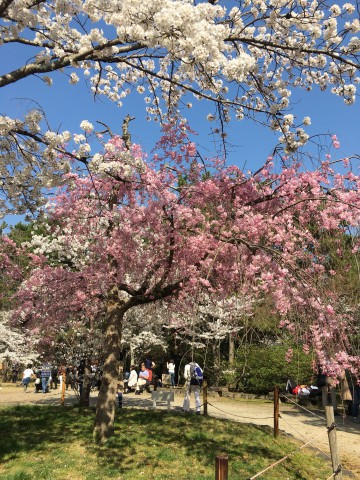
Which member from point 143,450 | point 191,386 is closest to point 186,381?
point 191,386

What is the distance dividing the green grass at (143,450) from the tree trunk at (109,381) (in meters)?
0.25

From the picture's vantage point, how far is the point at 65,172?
5391 millimetres

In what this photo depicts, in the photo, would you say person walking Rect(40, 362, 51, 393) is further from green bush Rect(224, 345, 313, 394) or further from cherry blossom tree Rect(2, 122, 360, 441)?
cherry blossom tree Rect(2, 122, 360, 441)

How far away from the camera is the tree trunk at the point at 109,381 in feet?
25.8

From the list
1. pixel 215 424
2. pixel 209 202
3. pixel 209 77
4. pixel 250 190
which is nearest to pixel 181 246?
pixel 209 202

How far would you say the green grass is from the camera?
20.1 ft

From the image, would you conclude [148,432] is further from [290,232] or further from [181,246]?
[290,232]

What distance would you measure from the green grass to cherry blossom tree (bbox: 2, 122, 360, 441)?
824 millimetres

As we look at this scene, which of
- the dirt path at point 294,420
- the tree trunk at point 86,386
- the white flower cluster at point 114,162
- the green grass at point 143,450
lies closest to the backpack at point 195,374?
the dirt path at point 294,420

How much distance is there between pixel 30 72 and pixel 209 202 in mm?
3681

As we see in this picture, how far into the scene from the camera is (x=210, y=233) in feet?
23.6

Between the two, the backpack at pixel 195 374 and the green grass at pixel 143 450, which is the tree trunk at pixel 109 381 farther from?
the backpack at pixel 195 374

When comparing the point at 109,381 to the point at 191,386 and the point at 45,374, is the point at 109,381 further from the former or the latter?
the point at 45,374

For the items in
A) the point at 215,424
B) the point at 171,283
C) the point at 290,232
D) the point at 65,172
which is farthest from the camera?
the point at 215,424
